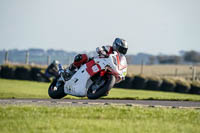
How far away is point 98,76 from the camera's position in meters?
12.5

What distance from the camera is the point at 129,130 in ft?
23.2

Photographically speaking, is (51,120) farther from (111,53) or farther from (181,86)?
(181,86)

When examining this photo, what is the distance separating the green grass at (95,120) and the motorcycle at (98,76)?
7.83 feet

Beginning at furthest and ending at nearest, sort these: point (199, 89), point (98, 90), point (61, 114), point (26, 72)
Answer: point (26, 72) → point (199, 89) → point (98, 90) → point (61, 114)

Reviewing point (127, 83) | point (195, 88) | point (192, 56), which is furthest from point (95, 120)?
point (192, 56)

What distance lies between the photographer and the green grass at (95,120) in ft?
23.5

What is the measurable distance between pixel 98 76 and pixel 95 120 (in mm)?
4464

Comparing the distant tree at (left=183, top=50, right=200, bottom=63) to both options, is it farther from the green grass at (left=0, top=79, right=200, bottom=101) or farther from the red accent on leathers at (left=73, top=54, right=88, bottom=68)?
the red accent on leathers at (left=73, top=54, right=88, bottom=68)

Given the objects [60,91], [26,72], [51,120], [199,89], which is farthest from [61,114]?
[26,72]

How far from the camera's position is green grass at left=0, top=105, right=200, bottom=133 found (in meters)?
7.16

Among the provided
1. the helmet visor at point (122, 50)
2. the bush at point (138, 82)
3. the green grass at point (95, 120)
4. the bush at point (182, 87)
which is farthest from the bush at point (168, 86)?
the green grass at point (95, 120)

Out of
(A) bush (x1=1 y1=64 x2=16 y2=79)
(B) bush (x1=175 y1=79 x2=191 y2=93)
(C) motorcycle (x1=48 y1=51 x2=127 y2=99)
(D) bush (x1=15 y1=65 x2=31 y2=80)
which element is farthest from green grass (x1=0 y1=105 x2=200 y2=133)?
(A) bush (x1=1 y1=64 x2=16 y2=79)

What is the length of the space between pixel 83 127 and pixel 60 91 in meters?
6.47

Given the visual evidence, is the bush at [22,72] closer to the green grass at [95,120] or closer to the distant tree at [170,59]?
the green grass at [95,120]
